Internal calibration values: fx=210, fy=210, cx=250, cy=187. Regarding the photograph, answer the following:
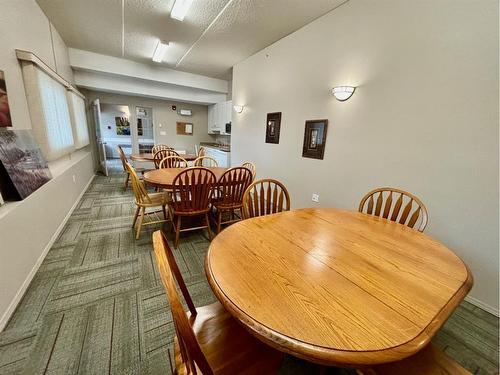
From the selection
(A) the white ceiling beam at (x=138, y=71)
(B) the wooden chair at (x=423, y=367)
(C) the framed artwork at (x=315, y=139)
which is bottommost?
(B) the wooden chair at (x=423, y=367)

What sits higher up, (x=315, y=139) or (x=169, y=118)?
(x=169, y=118)

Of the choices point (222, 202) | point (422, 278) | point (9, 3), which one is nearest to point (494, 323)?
point (422, 278)

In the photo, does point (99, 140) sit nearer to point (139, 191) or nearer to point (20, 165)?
point (139, 191)

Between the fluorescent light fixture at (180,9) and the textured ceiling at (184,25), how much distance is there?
0.06 meters

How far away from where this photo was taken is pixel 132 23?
2.97 meters

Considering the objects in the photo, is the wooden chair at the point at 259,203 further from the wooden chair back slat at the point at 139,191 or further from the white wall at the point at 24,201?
the white wall at the point at 24,201

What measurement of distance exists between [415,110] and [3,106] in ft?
11.4

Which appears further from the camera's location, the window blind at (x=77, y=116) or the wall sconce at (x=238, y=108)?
the wall sconce at (x=238, y=108)

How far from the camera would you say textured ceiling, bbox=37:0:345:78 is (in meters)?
2.52

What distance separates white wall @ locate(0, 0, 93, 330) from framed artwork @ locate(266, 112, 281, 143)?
9.84ft


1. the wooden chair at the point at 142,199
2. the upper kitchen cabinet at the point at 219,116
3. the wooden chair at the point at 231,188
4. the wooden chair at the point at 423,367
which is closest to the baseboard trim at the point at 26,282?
the wooden chair at the point at 142,199

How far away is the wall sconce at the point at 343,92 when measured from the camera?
2.34 m

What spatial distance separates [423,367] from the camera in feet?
2.51

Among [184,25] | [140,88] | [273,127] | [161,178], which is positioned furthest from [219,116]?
[161,178]
